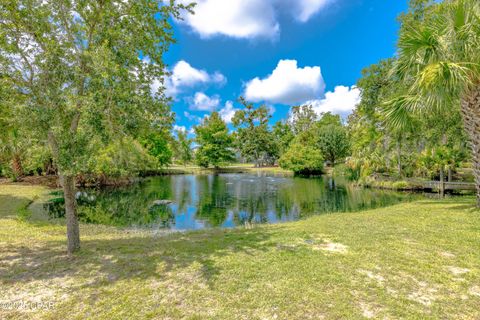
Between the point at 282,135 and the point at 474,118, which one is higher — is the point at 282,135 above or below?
above

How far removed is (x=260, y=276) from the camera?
4219mm

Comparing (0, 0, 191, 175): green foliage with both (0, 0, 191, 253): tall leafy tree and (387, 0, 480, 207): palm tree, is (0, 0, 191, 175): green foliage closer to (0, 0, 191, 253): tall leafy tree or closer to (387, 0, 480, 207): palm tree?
(0, 0, 191, 253): tall leafy tree

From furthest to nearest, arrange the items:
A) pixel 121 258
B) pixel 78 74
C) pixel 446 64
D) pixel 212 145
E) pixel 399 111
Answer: pixel 212 145
pixel 399 111
pixel 446 64
pixel 121 258
pixel 78 74

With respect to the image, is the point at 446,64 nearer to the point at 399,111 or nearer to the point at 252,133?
the point at 399,111

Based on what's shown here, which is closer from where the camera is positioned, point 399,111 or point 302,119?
point 399,111

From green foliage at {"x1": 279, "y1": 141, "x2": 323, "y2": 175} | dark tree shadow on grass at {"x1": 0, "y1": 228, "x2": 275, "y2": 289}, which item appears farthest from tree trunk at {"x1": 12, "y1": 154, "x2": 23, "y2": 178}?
green foliage at {"x1": 279, "y1": 141, "x2": 323, "y2": 175}

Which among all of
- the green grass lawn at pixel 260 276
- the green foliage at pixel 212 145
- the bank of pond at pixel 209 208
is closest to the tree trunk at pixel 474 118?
the green grass lawn at pixel 260 276

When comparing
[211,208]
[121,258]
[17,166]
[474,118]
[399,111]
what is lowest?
[211,208]

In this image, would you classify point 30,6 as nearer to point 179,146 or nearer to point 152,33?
point 152,33

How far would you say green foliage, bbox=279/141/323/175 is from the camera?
129ft

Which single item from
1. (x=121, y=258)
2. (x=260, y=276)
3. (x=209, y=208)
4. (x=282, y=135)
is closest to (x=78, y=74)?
(x=121, y=258)

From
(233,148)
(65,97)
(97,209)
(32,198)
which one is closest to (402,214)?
(65,97)

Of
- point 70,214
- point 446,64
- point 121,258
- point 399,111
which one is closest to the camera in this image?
point 121,258

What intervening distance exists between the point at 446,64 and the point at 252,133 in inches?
1957
